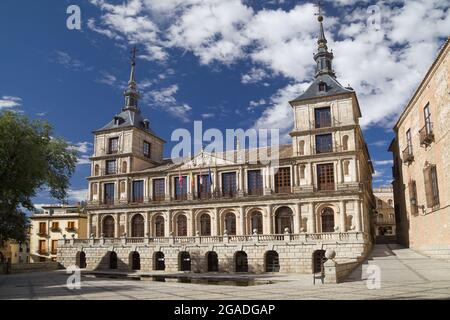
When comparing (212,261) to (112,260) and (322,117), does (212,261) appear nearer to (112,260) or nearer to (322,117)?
(112,260)

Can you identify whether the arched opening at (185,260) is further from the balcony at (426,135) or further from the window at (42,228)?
the window at (42,228)

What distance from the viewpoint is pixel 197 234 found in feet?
130

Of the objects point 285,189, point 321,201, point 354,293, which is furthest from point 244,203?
point 354,293

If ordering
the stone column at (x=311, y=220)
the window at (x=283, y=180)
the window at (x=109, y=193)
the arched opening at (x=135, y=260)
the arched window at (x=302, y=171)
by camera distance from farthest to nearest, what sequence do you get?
1. the window at (x=109, y=193)
2. the arched opening at (x=135, y=260)
3. the window at (x=283, y=180)
4. the arched window at (x=302, y=171)
5. the stone column at (x=311, y=220)

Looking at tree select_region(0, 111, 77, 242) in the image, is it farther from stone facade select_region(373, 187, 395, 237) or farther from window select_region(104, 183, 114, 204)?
stone facade select_region(373, 187, 395, 237)

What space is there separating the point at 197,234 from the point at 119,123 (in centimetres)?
1713

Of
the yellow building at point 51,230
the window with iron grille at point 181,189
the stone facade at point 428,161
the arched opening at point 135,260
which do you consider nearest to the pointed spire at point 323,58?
the stone facade at point 428,161

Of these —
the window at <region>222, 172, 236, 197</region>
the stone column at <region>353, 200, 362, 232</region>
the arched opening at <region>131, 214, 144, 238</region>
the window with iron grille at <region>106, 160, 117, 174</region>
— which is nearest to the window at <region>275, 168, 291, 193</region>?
the window at <region>222, 172, 236, 197</region>

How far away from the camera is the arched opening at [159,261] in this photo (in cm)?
3911

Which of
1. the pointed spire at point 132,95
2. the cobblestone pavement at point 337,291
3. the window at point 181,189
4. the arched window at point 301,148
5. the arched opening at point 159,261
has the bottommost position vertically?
the arched opening at point 159,261

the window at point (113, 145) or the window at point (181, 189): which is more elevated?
the window at point (113, 145)

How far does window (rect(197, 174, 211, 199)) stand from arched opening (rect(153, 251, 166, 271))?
6.87 m

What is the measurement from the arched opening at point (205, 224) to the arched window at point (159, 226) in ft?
14.6

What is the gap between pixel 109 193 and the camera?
46312mm
